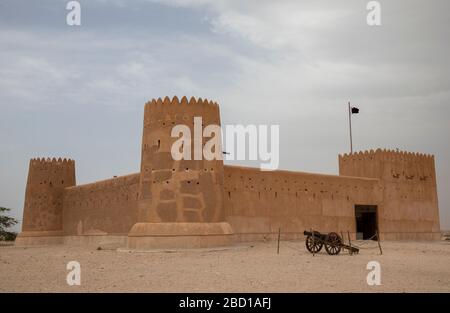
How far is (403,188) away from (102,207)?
56.3ft

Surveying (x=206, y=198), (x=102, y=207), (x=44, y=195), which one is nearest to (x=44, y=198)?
(x=44, y=195)

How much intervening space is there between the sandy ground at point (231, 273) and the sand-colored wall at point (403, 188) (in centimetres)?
1159

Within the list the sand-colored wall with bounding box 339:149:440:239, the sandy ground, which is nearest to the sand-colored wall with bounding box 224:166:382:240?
the sand-colored wall with bounding box 339:149:440:239

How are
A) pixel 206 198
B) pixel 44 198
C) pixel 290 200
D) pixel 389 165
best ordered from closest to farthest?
pixel 206 198 → pixel 290 200 → pixel 389 165 → pixel 44 198

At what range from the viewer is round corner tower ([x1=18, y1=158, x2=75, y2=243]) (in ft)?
95.0

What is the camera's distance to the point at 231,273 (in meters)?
10.8

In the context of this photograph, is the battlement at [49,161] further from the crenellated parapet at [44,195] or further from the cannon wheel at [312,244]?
the cannon wheel at [312,244]

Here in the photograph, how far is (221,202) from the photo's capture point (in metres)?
17.8

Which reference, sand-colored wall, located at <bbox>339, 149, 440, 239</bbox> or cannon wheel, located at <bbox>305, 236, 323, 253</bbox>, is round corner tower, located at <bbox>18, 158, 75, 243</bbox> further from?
cannon wheel, located at <bbox>305, 236, 323, 253</bbox>

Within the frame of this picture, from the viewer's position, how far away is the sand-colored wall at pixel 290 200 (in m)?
20.5

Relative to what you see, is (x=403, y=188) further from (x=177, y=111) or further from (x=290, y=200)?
(x=177, y=111)

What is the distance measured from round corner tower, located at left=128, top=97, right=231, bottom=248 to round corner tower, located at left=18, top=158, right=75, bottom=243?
13.9 meters

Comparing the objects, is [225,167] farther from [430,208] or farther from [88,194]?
[430,208]

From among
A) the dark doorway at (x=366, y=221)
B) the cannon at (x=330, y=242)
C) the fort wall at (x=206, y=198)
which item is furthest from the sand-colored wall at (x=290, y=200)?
the cannon at (x=330, y=242)
